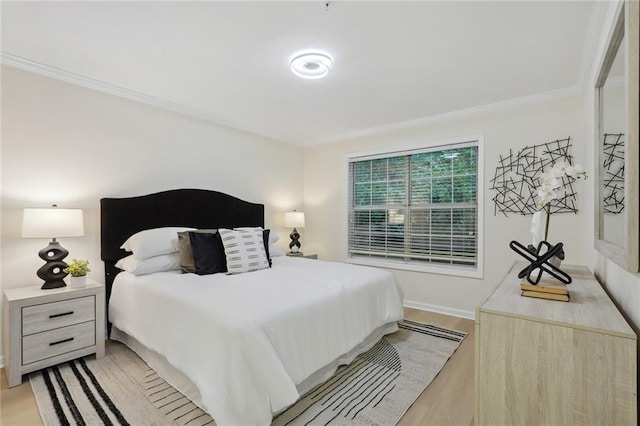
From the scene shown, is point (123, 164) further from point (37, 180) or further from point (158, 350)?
point (158, 350)

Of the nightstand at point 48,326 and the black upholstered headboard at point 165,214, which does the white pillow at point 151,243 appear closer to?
the black upholstered headboard at point 165,214

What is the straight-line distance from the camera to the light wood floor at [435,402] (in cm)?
175

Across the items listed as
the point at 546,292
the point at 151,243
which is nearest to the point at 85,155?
the point at 151,243

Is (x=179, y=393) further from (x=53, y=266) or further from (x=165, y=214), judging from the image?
(x=165, y=214)

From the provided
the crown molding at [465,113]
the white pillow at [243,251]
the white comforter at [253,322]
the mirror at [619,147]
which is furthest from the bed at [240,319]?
the crown molding at [465,113]

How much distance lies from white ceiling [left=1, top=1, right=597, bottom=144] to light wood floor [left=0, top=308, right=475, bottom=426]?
2396mm

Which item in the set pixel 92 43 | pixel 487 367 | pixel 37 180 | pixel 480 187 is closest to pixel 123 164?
pixel 37 180

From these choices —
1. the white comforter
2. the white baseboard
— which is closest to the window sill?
the white baseboard

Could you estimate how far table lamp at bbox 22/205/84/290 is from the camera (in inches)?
87.6

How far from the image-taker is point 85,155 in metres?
2.76

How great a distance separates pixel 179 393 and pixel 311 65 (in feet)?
8.30

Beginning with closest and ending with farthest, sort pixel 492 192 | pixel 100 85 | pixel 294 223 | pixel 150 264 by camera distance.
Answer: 1. pixel 150 264
2. pixel 100 85
3. pixel 492 192
4. pixel 294 223

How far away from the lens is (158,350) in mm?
2051

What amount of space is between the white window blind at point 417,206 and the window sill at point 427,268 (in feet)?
0.31
